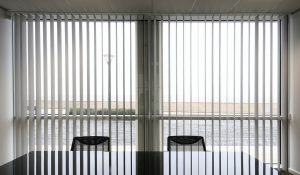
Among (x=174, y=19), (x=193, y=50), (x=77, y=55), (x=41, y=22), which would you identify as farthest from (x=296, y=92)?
(x=41, y=22)

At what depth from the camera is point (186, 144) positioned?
289cm

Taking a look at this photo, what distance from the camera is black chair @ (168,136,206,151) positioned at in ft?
9.47

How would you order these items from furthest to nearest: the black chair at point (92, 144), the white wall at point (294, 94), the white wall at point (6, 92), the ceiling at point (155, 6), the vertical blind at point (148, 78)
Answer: the vertical blind at point (148, 78) < the white wall at point (294, 94) < the white wall at point (6, 92) < the ceiling at point (155, 6) < the black chair at point (92, 144)

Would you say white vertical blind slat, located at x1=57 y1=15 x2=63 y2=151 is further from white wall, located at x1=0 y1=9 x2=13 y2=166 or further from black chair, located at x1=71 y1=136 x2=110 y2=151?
black chair, located at x1=71 y1=136 x2=110 y2=151

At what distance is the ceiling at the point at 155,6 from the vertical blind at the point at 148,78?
0.63 ft

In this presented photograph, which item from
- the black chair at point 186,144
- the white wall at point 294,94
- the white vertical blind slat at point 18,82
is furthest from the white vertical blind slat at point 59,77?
the white wall at point 294,94

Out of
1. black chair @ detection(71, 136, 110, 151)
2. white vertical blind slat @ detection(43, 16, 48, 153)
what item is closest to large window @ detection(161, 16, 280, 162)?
black chair @ detection(71, 136, 110, 151)

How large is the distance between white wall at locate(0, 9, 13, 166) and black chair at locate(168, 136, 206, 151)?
254cm

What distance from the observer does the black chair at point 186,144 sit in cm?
289

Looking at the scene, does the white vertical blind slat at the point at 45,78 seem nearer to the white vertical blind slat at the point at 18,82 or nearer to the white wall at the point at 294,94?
the white vertical blind slat at the point at 18,82

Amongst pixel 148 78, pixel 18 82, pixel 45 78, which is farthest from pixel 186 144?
pixel 18 82

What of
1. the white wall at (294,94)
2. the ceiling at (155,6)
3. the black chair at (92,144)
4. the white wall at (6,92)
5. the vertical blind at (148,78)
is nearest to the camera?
the black chair at (92,144)

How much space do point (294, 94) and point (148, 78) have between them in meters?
2.15

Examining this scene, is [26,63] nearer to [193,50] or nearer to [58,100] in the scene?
[58,100]
